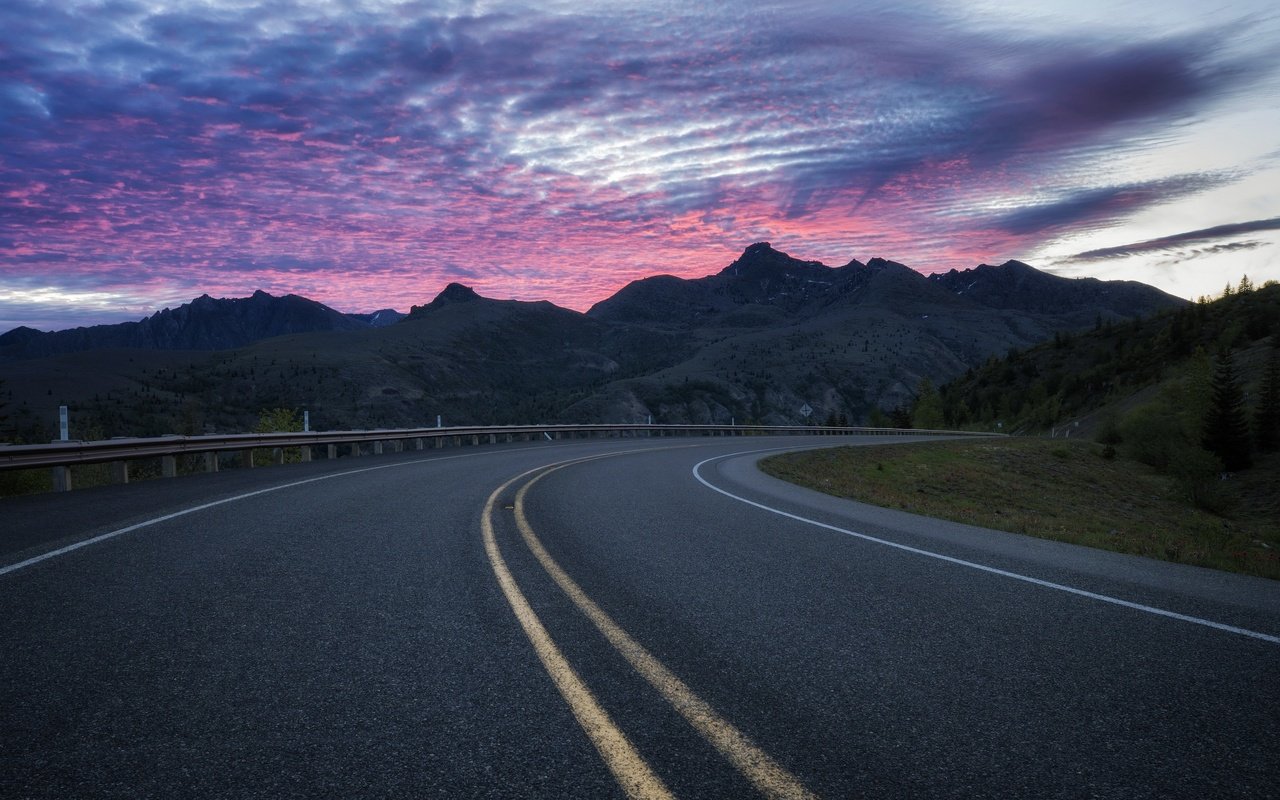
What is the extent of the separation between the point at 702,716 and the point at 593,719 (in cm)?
52

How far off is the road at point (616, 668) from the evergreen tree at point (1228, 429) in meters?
66.2

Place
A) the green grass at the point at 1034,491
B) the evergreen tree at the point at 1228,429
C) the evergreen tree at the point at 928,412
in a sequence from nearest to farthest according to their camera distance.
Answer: the green grass at the point at 1034,491, the evergreen tree at the point at 1228,429, the evergreen tree at the point at 928,412

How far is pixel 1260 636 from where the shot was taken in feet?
16.5

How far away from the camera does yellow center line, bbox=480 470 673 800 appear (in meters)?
2.85

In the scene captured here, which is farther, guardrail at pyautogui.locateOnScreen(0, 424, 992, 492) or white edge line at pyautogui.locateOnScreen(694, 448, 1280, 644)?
guardrail at pyautogui.locateOnScreen(0, 424, 992, 492)

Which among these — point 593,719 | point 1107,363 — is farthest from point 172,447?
point 1107,363

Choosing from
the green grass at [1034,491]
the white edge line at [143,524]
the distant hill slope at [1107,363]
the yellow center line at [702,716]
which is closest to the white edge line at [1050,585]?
the green grass at [1034,491]

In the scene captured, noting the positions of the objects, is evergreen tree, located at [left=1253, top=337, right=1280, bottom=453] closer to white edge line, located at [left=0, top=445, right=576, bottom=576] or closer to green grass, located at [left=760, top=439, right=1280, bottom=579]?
green grass, located at [left=760, top=439, right=1280, bottom=579]

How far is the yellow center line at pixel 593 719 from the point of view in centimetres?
285

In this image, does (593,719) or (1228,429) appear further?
(1228,429)

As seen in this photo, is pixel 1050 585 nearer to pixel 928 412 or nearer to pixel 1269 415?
pixel 1269 415

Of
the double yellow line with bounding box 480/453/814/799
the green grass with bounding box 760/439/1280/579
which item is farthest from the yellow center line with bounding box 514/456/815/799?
the green grass with bounding box 760/439/1280/579

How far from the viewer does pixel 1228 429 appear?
5969cm

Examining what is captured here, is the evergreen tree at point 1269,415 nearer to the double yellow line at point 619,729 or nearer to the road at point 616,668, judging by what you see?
the road at point 616,668
